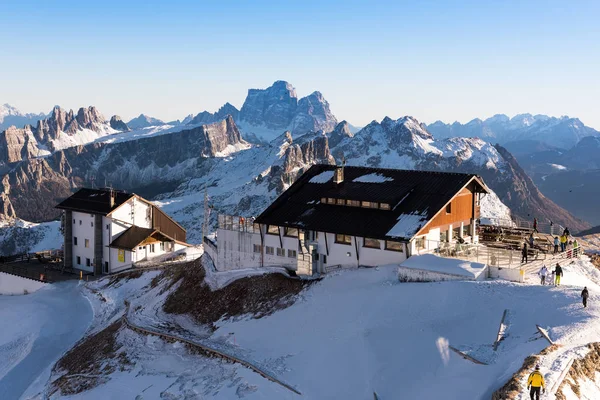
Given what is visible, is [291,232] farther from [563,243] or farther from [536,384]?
[536,384]

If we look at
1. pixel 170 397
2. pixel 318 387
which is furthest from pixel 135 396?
pixel 318 387

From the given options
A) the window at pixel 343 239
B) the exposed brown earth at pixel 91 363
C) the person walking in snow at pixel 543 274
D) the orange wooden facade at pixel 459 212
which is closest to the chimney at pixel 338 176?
the window at pixel 343 239

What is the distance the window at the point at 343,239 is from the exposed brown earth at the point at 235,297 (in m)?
4.38

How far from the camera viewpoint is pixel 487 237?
57469mm

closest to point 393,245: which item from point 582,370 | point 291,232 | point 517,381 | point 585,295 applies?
point 291,232

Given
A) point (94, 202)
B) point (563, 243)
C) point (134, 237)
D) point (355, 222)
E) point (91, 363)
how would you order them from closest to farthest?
1. point (91, 363)
2. point (563, 243)
3. point (355, 222)
4. point (134, 237)
5. point (94, 202)

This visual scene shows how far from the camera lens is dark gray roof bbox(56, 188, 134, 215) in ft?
278

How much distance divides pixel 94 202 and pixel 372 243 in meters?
52.3

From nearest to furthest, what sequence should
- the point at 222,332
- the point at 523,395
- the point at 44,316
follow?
the point at 523,395 → the point at 222,332 → the point at 44,316

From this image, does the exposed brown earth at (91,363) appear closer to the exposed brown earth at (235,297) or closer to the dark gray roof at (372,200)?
the exposed brown earth at (235,297)

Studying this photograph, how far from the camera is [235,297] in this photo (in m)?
51.3

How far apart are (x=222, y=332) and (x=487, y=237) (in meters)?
26.9

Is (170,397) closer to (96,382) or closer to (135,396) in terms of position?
(135,396)

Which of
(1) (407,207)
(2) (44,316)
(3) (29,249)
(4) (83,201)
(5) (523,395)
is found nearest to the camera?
(5) (523,395)
